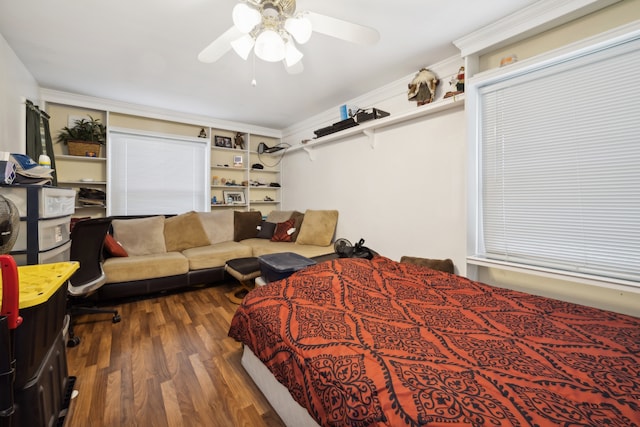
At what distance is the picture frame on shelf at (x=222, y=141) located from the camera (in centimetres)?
430

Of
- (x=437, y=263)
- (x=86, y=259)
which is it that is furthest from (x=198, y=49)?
(x=437, y=263)

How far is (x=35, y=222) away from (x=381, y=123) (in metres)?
2.93

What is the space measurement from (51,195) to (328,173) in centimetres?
292

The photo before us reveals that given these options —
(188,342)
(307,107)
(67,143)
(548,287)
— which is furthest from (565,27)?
(67,143)

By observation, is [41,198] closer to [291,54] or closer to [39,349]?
[39,349]

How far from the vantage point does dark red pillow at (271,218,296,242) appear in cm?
390

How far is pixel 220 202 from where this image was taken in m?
4.38

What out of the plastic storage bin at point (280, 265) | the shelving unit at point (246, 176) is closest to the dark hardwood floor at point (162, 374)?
the plastic storage bin at point (280, 265)

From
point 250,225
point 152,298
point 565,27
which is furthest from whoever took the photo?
point 250,225

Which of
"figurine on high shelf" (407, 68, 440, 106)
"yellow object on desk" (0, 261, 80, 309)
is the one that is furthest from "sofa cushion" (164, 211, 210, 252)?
"figurine on high shelf" (407, 68, 440, 106)

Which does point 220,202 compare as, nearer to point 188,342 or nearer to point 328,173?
point 328,173

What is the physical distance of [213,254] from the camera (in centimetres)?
327

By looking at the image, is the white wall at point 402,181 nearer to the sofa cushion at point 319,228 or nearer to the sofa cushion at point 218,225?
the sofa cushion at point 319,228

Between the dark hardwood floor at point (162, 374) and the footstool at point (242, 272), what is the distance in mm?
385
